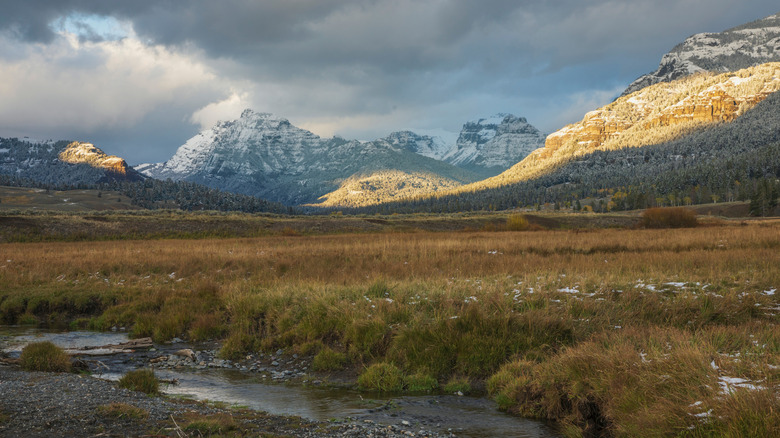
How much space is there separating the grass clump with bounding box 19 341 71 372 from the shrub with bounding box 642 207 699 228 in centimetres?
7074

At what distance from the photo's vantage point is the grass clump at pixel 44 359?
11367mm

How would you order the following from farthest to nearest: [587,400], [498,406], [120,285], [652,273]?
[120,285] → [652,273] → [498,406] → [587,400]

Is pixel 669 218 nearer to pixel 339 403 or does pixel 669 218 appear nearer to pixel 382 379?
pixel 382 379

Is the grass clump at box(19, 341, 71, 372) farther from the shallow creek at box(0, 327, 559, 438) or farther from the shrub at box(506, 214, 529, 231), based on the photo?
the shrub at box(506, 214, 529, 231)

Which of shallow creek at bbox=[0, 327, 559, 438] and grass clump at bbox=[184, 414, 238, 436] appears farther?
shallow creek at bbox=[0, 327, 559, 438]

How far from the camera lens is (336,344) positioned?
13.5 metres

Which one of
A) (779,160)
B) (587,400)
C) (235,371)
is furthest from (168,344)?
(779,160)

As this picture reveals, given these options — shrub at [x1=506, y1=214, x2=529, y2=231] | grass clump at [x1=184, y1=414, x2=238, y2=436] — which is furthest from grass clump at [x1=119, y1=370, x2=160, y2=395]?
shrub at [x1=506, y1=214, x2=529, y2=231]

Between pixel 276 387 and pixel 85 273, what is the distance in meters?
20.5

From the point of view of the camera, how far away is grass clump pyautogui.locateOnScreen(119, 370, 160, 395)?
32.7ft

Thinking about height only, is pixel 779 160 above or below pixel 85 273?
above

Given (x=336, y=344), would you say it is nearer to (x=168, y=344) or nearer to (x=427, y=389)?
(x=427, y=389)

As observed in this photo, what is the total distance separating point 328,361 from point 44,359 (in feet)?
24.3

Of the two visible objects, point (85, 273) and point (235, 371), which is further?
point (85, 273)
